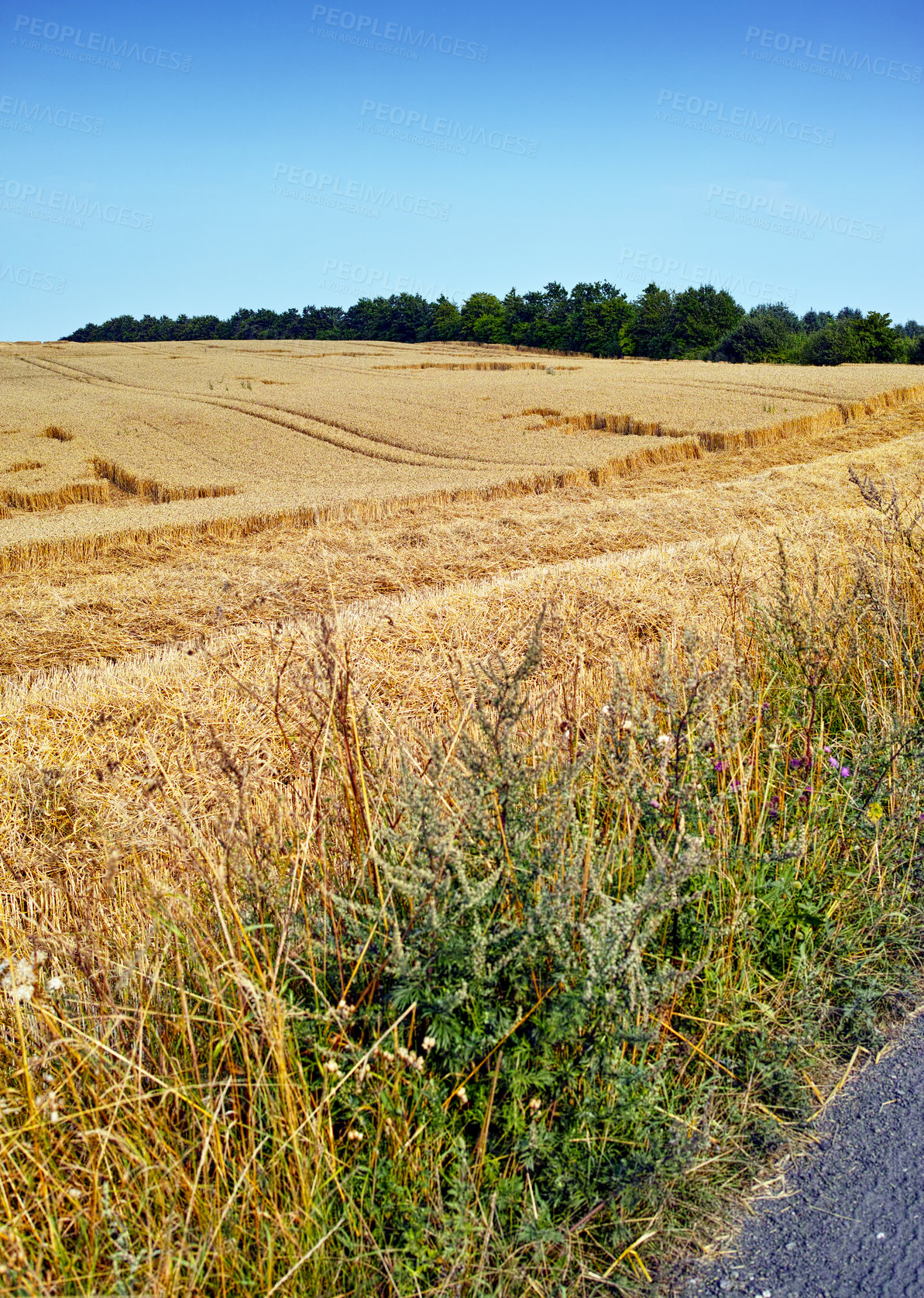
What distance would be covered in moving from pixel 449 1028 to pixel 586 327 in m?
74.9

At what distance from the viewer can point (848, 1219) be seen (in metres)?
1.97

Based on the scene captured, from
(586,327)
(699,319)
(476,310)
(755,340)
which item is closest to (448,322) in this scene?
(476,310)

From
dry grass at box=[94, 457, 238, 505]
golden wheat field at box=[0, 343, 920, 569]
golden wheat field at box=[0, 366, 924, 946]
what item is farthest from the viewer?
dry grass at box=[94, 457, 238, 505]

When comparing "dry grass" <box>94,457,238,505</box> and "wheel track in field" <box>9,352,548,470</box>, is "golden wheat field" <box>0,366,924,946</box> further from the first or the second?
"wheel track in field" <box>9,352,548,470</box>

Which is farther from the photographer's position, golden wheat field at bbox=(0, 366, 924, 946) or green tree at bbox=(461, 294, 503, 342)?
green tree at bbox=(461, 294, 503, 342)

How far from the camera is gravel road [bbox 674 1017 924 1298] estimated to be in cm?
183

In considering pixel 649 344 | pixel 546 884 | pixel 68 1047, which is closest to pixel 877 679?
pixel 546 884

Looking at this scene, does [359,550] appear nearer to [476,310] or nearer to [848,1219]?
[848,1219]

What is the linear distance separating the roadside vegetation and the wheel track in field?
550 inches

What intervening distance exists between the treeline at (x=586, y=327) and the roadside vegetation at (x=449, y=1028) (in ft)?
204

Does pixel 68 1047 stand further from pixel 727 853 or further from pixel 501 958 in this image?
pixel 727 853

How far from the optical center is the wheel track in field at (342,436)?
1784 cm

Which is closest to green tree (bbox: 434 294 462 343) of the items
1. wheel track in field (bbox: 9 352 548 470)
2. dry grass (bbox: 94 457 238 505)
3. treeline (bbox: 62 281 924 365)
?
treeline (bbox: 62 281 924 365)

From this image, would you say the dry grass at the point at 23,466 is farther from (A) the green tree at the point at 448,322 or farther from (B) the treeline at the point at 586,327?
(A) the green tree at the point at 448,322
